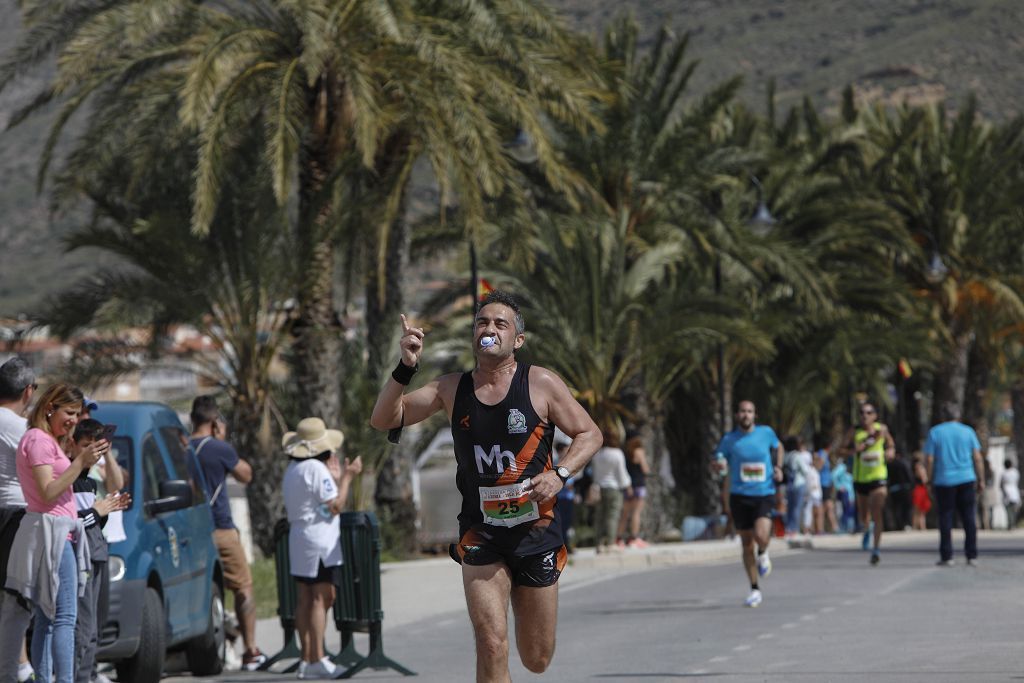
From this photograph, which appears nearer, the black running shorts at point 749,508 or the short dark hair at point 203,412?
the short dark hair at point 203,412

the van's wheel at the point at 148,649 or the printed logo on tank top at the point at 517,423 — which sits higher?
the printed logo on tank top at the point at 517,423

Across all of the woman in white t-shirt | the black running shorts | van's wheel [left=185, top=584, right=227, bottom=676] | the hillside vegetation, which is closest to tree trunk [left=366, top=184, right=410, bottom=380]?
the black running shorts

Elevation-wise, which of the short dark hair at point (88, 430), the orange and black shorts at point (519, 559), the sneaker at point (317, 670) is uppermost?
the short dark hair at point (88, 430)

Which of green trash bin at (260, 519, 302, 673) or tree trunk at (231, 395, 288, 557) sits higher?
tree trunk at (231, 395, 288, 557)

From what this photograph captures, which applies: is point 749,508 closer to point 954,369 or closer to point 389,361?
point 389,361

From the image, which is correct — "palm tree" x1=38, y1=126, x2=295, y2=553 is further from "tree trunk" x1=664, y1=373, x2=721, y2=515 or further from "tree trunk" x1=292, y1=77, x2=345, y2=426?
"tree trunk" x1=664, y1=373, x2=721, y2=515

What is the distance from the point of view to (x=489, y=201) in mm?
25094

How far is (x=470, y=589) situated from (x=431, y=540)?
84.0 ft

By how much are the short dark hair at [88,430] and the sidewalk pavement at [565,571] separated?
4.64 metres

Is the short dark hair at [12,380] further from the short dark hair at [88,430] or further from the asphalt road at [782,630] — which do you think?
the asphalt road at [782,630]

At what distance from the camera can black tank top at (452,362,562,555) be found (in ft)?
22.7

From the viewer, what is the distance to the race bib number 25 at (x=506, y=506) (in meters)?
6.90

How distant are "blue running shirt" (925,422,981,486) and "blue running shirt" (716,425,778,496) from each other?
3.95 metres

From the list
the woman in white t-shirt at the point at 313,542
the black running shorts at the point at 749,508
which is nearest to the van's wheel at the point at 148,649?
the woman in white t-shirt at the point at 313,542
